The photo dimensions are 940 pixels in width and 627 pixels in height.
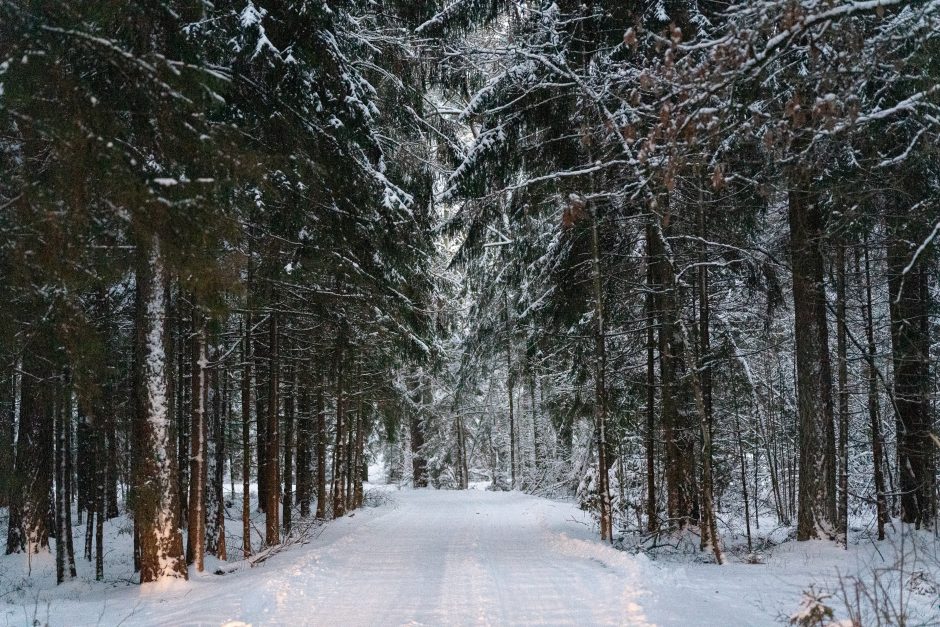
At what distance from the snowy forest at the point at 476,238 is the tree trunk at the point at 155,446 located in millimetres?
40

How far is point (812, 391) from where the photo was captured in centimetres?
1016

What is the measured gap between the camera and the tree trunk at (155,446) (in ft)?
28.0

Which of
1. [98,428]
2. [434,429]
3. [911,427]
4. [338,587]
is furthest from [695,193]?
[434,429]

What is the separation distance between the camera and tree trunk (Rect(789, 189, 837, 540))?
9.93 m

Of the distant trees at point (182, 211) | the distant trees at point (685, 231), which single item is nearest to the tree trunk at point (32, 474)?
the distant trees at point (182, 211)

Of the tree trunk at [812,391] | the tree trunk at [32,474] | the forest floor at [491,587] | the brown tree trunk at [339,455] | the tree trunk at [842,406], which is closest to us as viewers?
the forest floor at [491,587]

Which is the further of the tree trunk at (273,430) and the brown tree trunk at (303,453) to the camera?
the brown tree trunk at (303,453)

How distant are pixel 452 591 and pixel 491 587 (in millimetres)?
501

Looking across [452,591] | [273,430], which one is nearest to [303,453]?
[273,430]

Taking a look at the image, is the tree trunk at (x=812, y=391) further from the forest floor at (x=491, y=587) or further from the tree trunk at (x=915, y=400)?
the tree trunk at (x=915, y=400)

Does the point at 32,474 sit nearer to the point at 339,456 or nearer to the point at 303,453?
the point at 303,453

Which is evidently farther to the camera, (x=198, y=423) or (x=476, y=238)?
(x=476, y=238)

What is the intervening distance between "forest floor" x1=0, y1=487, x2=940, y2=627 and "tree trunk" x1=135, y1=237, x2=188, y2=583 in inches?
17.2

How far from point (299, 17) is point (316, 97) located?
1143mm
